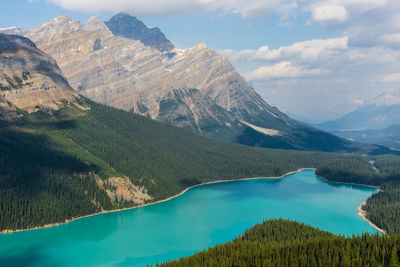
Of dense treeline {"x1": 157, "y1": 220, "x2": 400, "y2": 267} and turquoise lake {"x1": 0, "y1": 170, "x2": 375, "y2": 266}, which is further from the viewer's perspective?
turquoise lake {"x1": 0, "y1": 170, "x2": 375, "y2": 266}

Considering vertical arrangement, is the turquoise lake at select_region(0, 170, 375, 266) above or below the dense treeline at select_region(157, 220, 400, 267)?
below

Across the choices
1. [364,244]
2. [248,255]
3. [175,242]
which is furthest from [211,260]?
[175,242]

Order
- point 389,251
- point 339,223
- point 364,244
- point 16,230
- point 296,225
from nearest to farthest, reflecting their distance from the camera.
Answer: point 389,251 < point 364,244 < point 296,225 < point 16,230 < point 339,223

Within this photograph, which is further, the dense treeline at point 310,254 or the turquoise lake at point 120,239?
the turquoise lake at point 120,239

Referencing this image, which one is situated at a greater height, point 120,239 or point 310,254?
point 310,254

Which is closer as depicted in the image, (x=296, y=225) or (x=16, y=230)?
(x=296, y=225)

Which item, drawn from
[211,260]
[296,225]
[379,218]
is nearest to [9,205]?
[211,260]

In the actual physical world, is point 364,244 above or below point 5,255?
above

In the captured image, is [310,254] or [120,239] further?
[120,239]

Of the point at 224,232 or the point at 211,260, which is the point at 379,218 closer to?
the point at 224,232

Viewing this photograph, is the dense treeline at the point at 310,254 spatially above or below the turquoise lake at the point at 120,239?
above

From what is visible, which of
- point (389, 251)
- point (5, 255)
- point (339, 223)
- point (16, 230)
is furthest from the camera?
point (339, 223)
